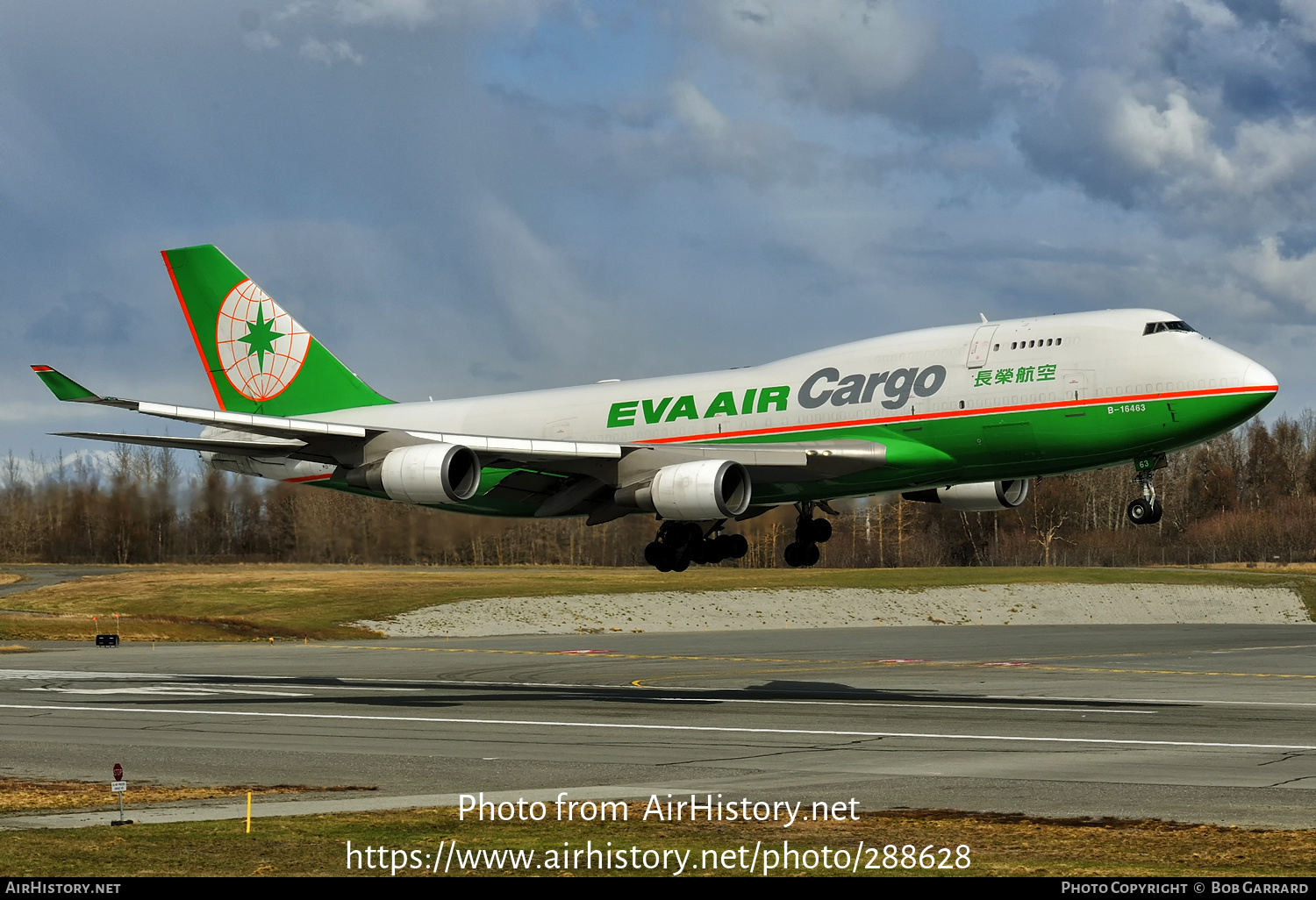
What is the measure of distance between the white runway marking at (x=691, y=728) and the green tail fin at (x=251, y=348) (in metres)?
14.7

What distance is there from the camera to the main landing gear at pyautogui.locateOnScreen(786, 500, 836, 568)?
47719 mm

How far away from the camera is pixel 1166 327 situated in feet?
125

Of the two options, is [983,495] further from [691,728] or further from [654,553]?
[691,728]

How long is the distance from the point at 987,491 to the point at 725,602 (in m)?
67.1

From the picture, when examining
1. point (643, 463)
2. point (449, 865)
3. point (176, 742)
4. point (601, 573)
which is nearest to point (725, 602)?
point (601, 573)

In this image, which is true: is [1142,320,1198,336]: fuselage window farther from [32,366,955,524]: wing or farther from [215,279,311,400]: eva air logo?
[215,279,311,400]: eva air logo

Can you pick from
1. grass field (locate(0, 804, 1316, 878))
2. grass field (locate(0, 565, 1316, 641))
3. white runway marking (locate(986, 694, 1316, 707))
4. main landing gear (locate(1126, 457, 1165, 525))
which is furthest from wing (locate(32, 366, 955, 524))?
grass field (locate(0, 565, 1316, 641))

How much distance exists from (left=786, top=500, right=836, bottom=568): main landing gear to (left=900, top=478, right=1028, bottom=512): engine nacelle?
3103 millimetres

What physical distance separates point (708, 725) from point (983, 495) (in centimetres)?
1391

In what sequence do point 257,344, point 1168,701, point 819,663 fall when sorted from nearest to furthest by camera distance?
1. point 1168,701
2. point 257,344
3. point 819,663

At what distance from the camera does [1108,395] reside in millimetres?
37969

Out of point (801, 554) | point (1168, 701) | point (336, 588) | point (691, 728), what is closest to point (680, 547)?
point (801, 554)

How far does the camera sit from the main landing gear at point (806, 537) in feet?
157

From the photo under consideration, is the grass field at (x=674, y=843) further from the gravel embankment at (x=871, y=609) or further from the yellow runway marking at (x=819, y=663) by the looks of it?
the gravel embankment at (x=871, y=609)
